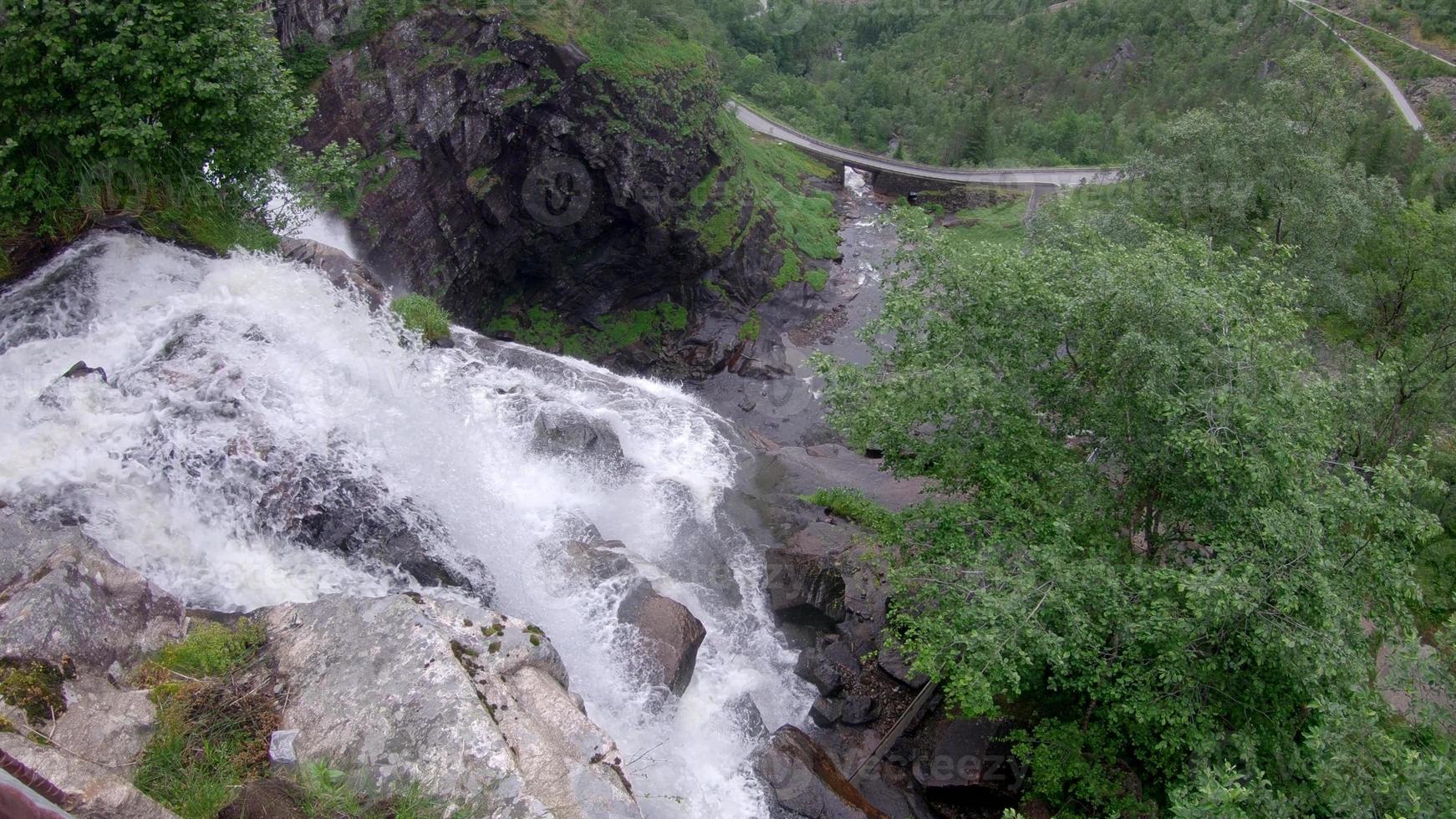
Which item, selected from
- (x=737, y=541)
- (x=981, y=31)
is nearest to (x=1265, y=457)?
(x=737, y=541)

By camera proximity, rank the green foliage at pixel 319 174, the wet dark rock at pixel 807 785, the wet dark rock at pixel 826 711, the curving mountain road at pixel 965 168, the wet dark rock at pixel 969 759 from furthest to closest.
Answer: the curving mountain road at pixel 965 168 → the green foliage at pixel 319 174 → the wet dark rock at pixel 826 711 → the wet dark rock at pixel 969 759 → the wet dark rock at pixel 807 785

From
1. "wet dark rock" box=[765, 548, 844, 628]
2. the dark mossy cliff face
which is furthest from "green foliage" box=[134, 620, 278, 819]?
the dark mossy cliff face

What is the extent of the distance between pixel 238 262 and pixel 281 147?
9.46ft

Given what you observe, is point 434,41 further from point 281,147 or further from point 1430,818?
point 1430,818

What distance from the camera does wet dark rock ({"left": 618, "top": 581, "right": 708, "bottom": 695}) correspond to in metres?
14.8

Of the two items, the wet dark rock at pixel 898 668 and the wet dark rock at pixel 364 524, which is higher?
the wet dark rock at pixel 364 524

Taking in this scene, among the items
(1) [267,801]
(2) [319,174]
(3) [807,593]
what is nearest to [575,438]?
(3) [807,593]

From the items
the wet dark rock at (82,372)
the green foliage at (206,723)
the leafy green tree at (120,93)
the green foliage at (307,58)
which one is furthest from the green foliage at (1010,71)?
the green foliage at (206,723)

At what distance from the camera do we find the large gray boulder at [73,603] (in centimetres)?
944

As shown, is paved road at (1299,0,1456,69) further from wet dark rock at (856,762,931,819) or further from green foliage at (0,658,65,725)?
green foliage at (0,658,65,725)

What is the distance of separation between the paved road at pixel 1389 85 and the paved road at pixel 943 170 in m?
18.7

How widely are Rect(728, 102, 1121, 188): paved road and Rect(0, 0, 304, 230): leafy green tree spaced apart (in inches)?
1580

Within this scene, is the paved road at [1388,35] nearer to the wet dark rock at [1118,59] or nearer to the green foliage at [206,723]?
the wet dark rock at [1118,59]

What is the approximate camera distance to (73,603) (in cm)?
987
